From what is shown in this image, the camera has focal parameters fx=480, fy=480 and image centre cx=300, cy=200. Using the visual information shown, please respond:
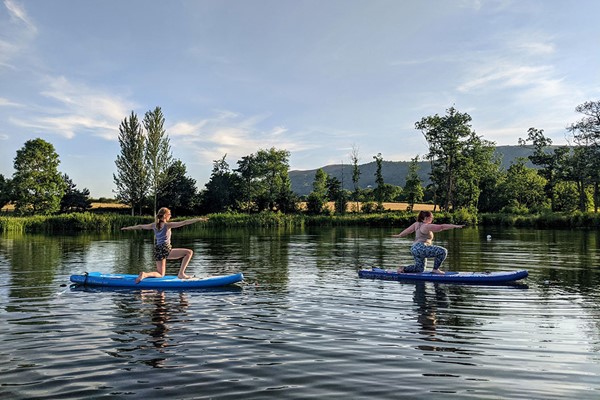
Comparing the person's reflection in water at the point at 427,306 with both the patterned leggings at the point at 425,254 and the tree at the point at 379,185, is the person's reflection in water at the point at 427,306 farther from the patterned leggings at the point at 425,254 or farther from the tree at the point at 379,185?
the tree at the point at 379,185

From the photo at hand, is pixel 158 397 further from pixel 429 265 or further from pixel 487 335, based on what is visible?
pixel 429 265

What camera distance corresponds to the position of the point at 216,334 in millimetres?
7320

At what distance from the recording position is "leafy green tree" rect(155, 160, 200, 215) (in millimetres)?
67250

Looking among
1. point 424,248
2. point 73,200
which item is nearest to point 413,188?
point 73,200

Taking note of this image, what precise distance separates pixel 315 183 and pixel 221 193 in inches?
611

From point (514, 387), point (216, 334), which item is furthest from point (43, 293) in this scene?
point (514, 387)

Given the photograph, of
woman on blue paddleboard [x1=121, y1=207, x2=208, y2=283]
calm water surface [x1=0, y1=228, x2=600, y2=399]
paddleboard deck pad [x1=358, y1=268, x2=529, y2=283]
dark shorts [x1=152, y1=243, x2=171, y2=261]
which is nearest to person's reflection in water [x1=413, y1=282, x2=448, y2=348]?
calm water surface [x1=0, y1=228, x2=600, y2=399]

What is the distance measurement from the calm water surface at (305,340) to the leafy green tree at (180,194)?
54.9 meters

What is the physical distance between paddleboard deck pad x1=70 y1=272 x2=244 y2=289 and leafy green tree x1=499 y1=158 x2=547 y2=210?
210 feet

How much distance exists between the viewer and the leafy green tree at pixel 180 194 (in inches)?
2648

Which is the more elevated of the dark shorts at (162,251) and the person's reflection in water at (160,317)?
the dark shorts at (162,251)

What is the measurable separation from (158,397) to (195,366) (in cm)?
103

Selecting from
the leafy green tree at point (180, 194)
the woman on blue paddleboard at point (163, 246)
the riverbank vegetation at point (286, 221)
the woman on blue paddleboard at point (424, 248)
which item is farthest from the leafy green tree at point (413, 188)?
the woman on blue paddleboard at point (163, 246)

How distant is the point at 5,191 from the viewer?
197 feet
